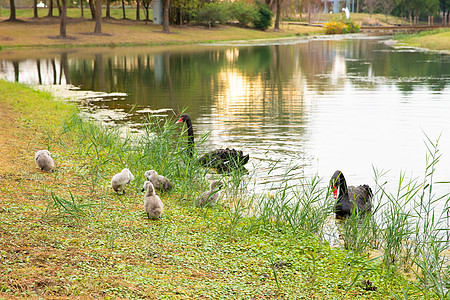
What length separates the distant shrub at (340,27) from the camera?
73438 mm

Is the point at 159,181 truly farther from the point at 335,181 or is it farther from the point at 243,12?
the point at 243,12

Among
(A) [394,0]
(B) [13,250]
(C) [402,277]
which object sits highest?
(A) [394,0]

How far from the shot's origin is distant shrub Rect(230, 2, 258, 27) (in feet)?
230

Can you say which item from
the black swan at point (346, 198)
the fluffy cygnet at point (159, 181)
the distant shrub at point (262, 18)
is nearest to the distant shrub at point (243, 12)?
the distant shrub at point (262, 18)

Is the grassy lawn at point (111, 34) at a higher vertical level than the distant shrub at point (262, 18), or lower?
lower

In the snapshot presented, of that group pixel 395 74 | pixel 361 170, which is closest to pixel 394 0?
pixel 395 74

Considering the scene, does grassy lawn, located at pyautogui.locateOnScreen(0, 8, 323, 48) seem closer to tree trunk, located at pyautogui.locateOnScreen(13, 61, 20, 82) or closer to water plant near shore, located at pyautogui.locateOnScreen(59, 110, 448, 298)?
tree trunk, located at pyautogui.locateOnScreen(13, 61, 20, 82)

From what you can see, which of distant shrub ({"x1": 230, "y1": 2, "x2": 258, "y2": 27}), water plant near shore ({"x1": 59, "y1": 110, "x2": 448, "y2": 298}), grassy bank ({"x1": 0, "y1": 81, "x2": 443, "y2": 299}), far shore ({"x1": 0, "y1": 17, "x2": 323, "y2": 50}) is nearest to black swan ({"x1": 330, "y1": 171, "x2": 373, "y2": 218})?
water plant near shore ({"x1": 59, "y1": 110, "x2": 448, "y2": 298})

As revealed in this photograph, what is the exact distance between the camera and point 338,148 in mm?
10383

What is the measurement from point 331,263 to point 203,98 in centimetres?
1289

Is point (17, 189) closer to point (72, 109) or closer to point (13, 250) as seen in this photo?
point (13, 250)

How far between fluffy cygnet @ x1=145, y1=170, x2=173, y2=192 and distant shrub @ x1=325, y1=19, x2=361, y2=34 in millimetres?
71306

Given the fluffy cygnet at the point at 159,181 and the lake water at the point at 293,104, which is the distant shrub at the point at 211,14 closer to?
the lake water at the point at 293,104

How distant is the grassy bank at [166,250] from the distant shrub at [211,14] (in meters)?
60.6
